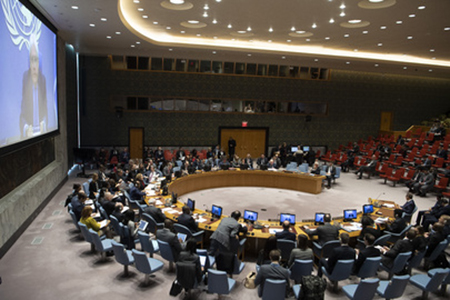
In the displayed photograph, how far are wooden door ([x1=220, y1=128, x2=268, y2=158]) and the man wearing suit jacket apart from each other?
1347 cm

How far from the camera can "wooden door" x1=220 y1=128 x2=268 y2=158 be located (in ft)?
65.2

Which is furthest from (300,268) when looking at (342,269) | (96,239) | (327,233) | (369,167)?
(369,167)

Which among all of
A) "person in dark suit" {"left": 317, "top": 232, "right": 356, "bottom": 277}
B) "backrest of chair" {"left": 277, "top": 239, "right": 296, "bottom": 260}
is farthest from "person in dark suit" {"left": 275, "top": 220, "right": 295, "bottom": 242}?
"person in dark suit" {"left": 317, "top": 232, "right": 356, "bottom": 277}

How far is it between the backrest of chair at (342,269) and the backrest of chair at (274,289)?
1.26 metres

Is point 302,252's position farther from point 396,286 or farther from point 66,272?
point 66,272

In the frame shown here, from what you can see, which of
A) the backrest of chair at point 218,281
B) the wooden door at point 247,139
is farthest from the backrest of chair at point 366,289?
the wooden door at point 247,139

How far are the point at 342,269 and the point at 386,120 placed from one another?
1973 cm

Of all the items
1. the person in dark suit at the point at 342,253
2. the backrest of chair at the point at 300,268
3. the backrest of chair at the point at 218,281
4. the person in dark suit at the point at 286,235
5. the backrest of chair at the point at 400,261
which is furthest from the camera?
the person in dark suit at the point at 286,235

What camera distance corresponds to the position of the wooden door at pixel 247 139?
1988 cm

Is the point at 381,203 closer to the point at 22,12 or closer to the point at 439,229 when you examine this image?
the point at 439,229

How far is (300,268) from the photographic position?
5.60 m

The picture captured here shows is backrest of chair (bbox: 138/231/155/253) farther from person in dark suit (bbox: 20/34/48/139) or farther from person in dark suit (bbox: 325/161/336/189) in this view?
person in dark suit (bbox: 325/161/336/189)

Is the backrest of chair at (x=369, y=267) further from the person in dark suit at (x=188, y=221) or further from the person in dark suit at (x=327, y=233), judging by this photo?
the person in dark suit at (x=188, y=221)

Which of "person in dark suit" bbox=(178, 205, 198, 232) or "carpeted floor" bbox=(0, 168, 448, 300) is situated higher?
"person in dark suit" bbox=(178, 205, 198, 232)
